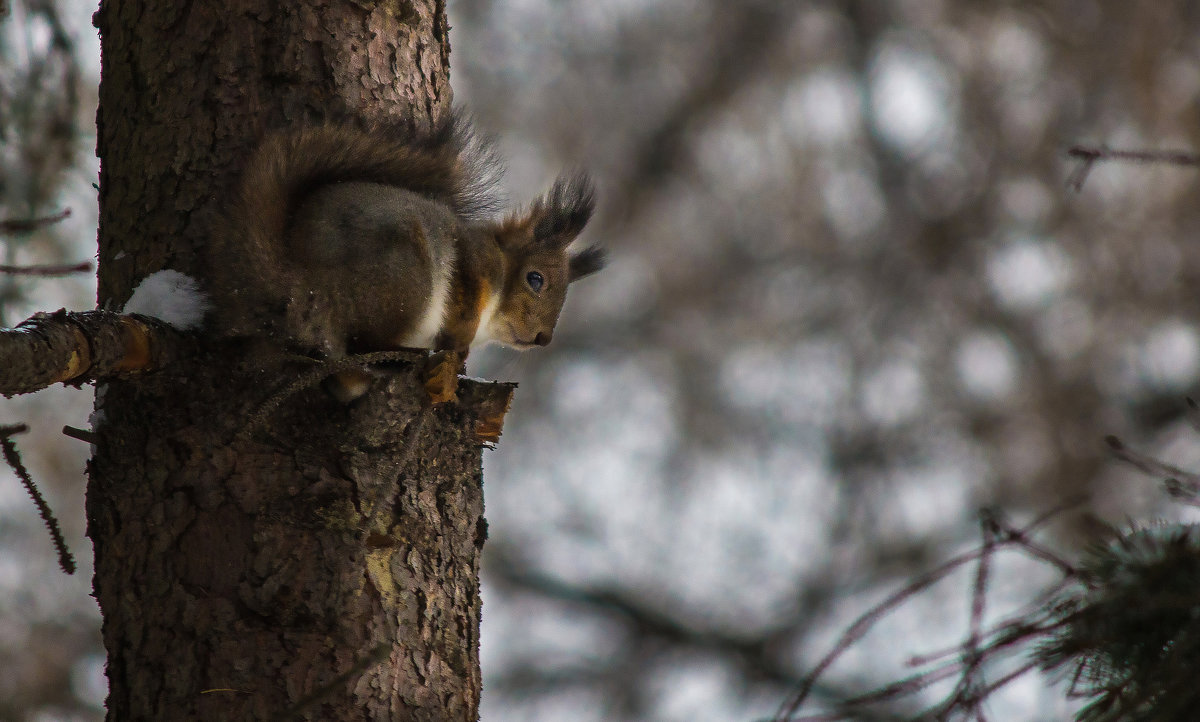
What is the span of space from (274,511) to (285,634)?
15cm

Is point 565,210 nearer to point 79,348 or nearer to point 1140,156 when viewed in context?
point 79,348

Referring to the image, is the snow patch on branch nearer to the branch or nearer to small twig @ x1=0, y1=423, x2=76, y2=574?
the branch

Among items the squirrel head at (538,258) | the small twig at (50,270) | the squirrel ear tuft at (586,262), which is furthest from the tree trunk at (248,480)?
the squirrel ear tuft at (586,262)

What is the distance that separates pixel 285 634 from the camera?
54.1 inches

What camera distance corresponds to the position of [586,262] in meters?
2.47

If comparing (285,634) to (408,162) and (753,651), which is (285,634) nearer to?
(408,162)

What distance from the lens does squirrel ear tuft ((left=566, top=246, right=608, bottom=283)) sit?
244 centimetres

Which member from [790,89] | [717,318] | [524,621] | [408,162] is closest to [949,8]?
[790,89]

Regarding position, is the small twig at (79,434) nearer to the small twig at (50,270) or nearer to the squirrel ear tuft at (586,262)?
the small twig at (50,270)

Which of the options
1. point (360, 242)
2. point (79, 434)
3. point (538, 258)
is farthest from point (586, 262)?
point (79, 434)

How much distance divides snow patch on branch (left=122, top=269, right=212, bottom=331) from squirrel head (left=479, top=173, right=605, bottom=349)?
31.2 inches

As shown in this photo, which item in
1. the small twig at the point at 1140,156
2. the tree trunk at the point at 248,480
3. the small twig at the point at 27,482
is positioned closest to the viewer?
the small twig at the point at 1140,156

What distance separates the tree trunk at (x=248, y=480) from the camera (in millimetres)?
1370

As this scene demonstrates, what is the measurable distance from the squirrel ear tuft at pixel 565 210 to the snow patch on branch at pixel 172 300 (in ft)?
3.01
